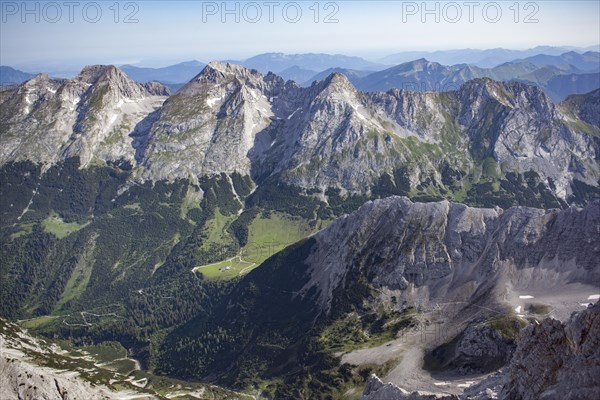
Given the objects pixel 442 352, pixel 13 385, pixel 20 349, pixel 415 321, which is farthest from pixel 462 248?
pixel 20 349

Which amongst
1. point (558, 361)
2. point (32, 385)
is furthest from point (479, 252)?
point (32, 385)

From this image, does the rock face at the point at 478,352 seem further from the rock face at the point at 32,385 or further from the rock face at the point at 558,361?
the rock face at the point at 32,385

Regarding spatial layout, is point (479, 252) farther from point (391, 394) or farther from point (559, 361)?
point (559, 361)

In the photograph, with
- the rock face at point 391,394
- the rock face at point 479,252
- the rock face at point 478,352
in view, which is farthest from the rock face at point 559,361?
the rock face at point 479,252

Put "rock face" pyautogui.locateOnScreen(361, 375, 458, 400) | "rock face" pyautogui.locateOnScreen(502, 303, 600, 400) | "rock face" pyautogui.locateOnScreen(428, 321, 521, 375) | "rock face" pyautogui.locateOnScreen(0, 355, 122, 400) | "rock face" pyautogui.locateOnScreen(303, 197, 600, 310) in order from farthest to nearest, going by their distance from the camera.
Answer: "rock face" pyautogui.locateOnScreen(303, 197, 600, 310), "rock face" pyautogui.locateOnScreen(428, 321, 521, 375), "rock face" pyautogui.locateOnScreen(0, 355, 122, 400), "rock face" pyautogui.locateOnScreen(361, 375, 458, 400), "rock face" pyautogui.locateOnScreen(502, 303, 600, 400)

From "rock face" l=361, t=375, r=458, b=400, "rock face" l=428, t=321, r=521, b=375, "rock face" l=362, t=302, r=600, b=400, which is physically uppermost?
"rock face" l=362, t=302, r=600, b=400

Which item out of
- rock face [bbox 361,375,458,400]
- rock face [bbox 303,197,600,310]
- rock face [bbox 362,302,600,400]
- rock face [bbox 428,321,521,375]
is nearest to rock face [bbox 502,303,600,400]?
rock face [bbox 362,302,600,400]

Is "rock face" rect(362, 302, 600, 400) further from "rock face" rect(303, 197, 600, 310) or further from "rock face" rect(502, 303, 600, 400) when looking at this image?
"rock face" rect(303, 197, 600, 310)

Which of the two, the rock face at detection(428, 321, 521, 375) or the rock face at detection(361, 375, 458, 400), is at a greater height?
the rock face at detection(361, 375, 458, 400)
